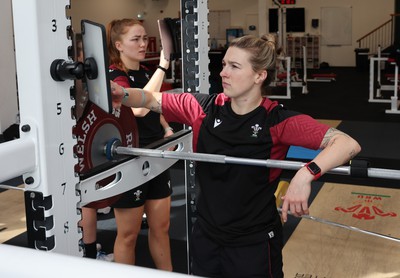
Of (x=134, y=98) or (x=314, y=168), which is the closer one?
(x=314, y=168)

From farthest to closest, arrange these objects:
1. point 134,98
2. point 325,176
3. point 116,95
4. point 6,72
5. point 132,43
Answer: point 6,72
point 325,176
point 132,43
point 134,98
point 116,95

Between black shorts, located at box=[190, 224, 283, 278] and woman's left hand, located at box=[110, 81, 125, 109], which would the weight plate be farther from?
black shorts, located at box=[190, 224, 283, 278]

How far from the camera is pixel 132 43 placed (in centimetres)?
297

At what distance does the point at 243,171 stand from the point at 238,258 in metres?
0.33

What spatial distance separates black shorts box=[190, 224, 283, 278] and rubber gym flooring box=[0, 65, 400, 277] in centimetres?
51

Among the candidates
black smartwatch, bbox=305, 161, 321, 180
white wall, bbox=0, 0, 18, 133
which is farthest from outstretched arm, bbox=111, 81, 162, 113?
white wall, bbox=0, 0, 18, 133

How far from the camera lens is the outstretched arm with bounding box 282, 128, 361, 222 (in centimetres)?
172

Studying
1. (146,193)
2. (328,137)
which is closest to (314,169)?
(328,137)

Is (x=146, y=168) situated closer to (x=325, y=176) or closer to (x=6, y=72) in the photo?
(x=325, y=176)

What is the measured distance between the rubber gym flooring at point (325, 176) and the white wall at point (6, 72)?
2635 millimetres

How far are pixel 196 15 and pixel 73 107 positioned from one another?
1094 mm

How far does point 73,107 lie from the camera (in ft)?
5.36

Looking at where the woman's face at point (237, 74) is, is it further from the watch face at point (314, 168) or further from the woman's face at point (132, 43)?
the woman's face at point (132, 43)

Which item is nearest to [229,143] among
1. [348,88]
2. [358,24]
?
[348,88]
